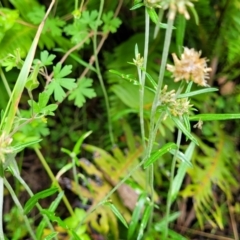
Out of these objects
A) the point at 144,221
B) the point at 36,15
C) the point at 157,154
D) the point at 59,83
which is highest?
the point at 36,15

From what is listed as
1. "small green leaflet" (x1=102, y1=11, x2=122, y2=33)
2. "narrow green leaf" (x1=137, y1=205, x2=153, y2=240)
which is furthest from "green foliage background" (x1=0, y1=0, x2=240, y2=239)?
"narrow green leaf" (x1=137, y1=205, x2=153, y2=240)

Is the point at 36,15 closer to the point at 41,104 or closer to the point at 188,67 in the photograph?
the point at 41,104

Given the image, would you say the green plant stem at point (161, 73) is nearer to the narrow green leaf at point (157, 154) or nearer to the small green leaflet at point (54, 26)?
the narrow green leaf at point (157, 154)

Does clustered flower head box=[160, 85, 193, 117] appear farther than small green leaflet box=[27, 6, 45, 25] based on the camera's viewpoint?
No

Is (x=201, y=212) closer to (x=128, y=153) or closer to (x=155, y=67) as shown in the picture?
(x=128, y=153)

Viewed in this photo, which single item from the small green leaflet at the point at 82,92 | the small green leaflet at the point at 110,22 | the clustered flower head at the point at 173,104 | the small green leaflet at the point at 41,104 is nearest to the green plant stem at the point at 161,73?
the clustered flower head at the point at 173,104

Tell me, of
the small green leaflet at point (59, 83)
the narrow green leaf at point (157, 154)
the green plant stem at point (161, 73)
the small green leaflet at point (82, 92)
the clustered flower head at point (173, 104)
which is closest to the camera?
the green plant stem at point (161, 73)

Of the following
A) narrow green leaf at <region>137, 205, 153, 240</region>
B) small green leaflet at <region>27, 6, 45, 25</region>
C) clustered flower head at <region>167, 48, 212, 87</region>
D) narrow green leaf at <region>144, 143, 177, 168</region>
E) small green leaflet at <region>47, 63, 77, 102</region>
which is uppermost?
clustered flower head at <region>167, 48, 212, 87</region>

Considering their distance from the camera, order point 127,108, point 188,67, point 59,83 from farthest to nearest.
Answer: point 127,108
point 59,83
point 188,67

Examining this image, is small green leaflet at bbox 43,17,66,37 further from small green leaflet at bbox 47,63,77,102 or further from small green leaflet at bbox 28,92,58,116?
small green leaflet at bbox 28,92,58,116

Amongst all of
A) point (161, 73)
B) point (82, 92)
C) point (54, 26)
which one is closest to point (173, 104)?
point (161, 73)

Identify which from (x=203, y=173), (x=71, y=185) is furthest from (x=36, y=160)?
(x=203, y=173)
